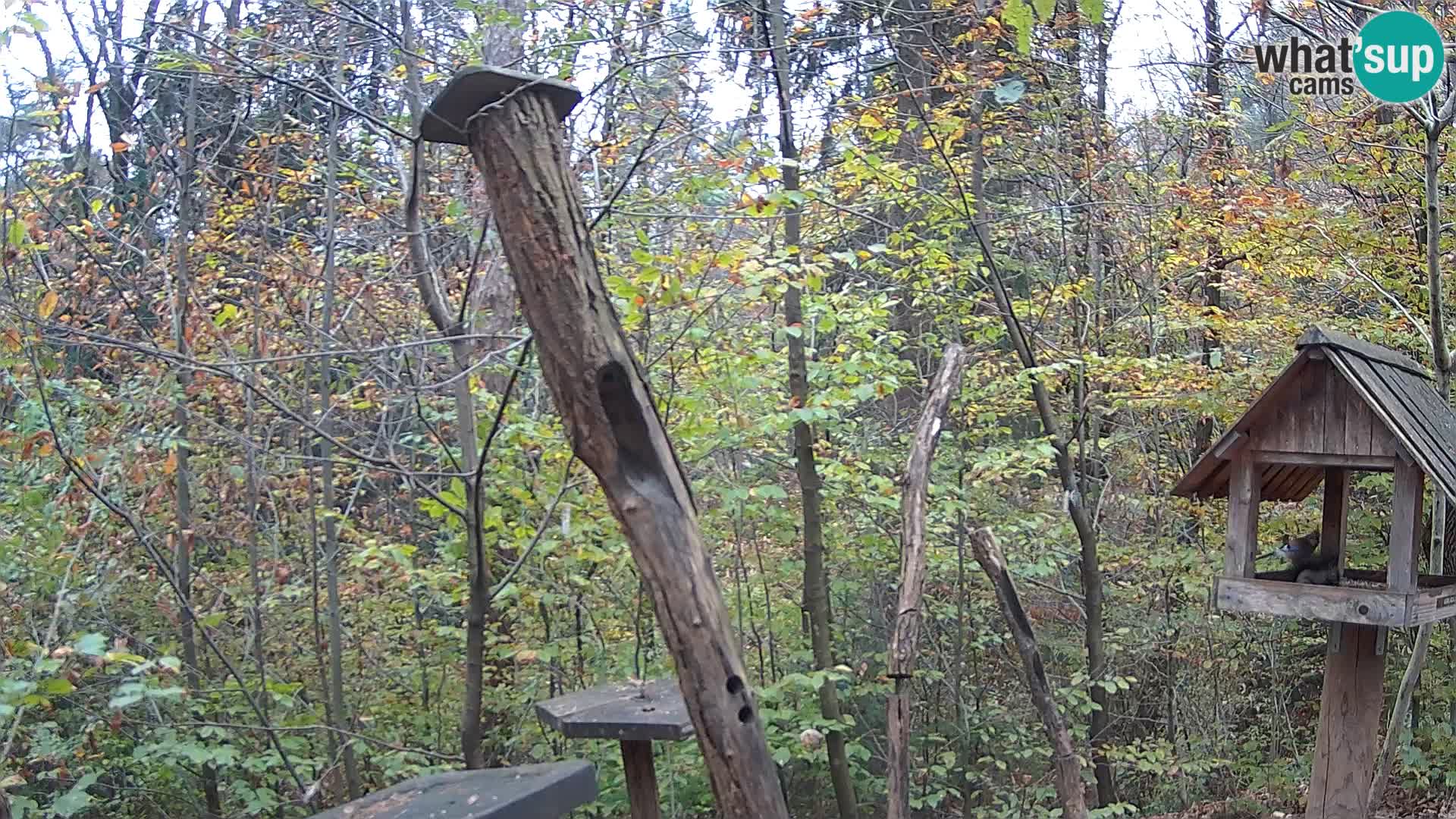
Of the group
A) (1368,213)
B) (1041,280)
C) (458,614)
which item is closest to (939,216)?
(1041,280)

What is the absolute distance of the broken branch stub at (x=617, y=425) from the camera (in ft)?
7.49

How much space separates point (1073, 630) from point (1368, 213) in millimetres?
3075

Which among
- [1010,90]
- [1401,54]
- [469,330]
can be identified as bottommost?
[469,330]

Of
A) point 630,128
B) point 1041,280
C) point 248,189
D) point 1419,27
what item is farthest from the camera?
point 1041,280

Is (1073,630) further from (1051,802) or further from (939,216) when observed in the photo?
(939,216)

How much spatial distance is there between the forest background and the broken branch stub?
0.89 m

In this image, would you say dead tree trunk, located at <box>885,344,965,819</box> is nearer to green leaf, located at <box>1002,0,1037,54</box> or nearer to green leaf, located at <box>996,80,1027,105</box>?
green leaf, located at <box>1002,0,1037,54</box>

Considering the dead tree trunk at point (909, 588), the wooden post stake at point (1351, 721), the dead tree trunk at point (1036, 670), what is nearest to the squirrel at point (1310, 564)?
the wooden post stake at point (1351, 721)

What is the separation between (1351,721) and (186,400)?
4.90 metres

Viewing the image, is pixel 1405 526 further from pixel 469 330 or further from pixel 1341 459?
pixel 469 330

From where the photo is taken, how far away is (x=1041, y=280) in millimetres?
7004

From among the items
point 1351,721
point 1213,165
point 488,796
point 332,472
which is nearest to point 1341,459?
point 1351,721

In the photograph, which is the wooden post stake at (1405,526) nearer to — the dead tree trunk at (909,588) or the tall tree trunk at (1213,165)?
the dead tree trunk at (909,588)

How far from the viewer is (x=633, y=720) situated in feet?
10.1
